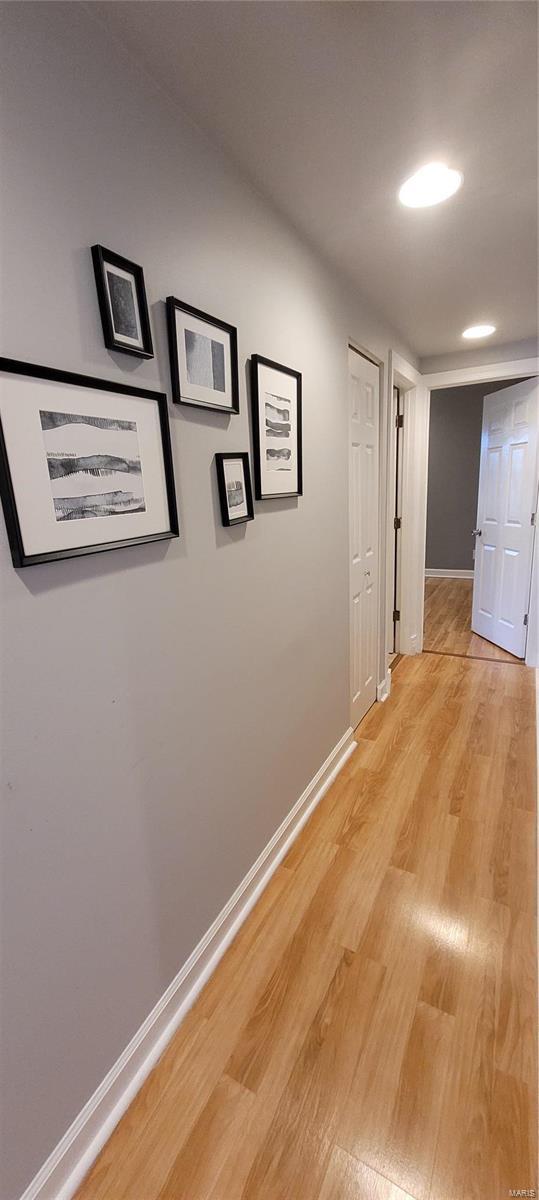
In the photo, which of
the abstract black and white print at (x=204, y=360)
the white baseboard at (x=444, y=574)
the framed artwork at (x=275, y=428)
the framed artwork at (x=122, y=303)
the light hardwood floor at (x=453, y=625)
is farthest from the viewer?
the white baseboard at (x=444, y=574)

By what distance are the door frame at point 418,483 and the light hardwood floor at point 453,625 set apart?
280 millimetres

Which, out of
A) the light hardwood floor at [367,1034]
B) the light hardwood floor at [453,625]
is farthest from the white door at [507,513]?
the light hardwood floor at [367,1034]

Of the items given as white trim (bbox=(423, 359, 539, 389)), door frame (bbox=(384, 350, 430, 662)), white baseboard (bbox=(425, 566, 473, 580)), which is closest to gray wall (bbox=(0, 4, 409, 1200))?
door frame (bbox=(384, 350, 430, 662))

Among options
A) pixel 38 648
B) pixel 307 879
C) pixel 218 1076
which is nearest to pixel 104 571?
pixel 38 648

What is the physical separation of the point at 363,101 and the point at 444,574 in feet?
18.9

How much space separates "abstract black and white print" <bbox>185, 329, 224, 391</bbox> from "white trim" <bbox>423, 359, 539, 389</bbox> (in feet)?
9.03

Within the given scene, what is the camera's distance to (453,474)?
5.96 m

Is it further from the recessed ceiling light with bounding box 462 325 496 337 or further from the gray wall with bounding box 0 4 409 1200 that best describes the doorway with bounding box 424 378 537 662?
the gray wall with bounding box 0 4 409 1200

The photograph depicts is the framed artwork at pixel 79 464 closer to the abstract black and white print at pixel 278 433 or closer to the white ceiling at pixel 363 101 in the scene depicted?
the abstract black and white print at pixel 278 433

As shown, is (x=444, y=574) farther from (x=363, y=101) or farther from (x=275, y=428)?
(x=363, y=101)

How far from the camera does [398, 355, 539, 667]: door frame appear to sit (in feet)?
10.8

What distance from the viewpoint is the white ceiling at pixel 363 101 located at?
2.91 ft

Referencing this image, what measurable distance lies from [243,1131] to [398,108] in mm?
2392

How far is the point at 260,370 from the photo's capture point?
4.67 feet
